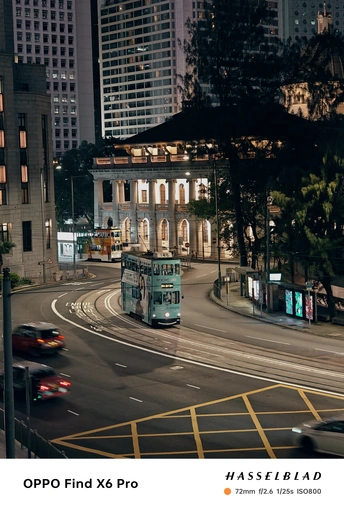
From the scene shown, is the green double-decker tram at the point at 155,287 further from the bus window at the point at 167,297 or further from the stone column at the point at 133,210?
the stone column at the point at 133,210

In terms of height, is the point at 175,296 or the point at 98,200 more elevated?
the point at 98,200

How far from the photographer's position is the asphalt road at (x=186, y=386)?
3341 cm

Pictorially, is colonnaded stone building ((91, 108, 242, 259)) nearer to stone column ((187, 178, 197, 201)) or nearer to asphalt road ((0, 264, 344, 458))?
stone column ((187, 178, 197, 201))

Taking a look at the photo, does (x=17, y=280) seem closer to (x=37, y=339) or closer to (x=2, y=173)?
(x=2, y=173)

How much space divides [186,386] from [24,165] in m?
54.6

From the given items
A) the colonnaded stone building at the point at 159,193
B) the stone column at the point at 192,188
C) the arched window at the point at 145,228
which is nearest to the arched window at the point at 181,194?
the colonnaded stone building at the point at 159,193

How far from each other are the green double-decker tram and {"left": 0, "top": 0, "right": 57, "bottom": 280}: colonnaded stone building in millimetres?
27471

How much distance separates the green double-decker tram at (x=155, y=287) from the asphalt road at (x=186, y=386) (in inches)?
44.3

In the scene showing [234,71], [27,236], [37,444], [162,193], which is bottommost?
[37,444]

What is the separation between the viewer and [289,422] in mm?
35531

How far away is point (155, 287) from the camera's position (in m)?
57.0

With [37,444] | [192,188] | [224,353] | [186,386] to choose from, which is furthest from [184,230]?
[37,444]

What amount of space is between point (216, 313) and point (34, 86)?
4082cm

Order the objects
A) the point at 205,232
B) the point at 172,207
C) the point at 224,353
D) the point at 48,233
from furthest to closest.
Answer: the point at 172,207 < the point at 205,232 < the point at 48,233 < the point at 224,353
